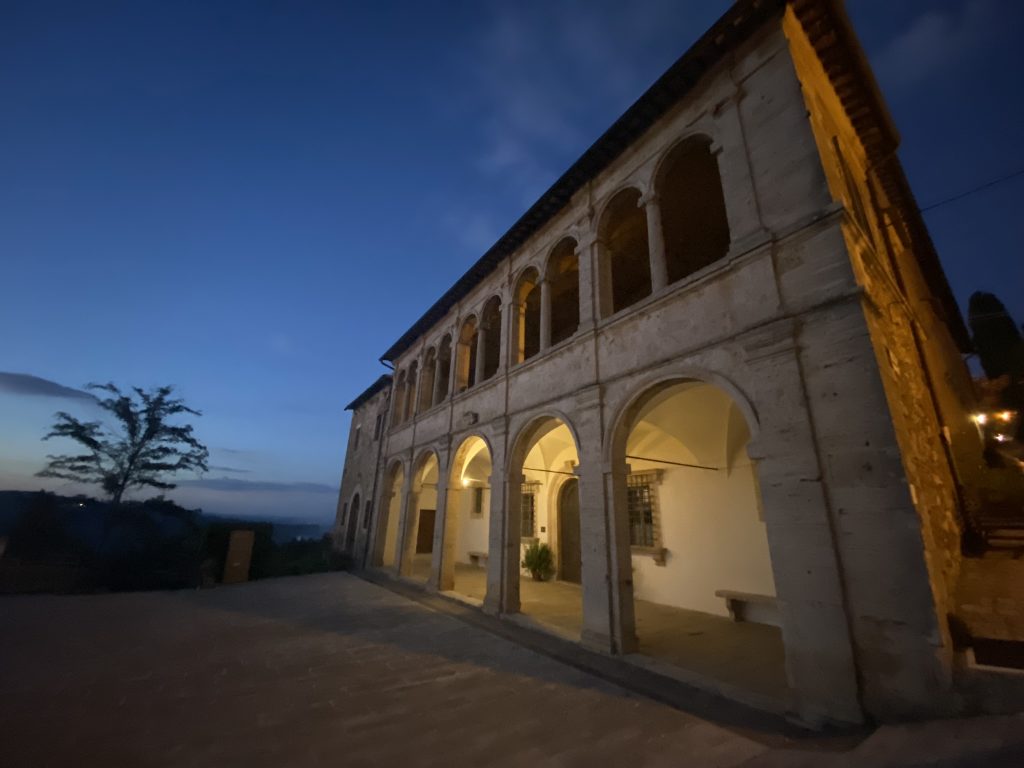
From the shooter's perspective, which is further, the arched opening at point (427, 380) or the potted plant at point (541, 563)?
the arched opening at point (427, 380)

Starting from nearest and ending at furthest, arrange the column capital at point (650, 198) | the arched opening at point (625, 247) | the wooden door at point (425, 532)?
1. the column capital at point (650, 198)
2. the arched opening at point (625, 247)
3. the wooden door at point (425, 532)

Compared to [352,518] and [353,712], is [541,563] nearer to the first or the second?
[353,712]

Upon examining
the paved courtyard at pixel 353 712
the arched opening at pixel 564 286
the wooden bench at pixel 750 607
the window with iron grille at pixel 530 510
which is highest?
the arched opening at pixel 564 286

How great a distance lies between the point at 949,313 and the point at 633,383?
15309mm

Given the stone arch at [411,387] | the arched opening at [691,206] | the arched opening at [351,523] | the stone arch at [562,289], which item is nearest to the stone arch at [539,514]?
the stone arch at [562,289]

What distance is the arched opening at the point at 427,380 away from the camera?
14.5 metres

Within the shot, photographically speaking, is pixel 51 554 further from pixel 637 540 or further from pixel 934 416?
pixel 934 416

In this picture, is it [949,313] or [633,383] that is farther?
[949,313]

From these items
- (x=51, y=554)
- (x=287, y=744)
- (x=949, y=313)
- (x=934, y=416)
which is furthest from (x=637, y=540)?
(x=51, y=554)

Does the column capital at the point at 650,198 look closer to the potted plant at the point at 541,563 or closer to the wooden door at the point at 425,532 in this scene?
the potted plant at the point at 541,563

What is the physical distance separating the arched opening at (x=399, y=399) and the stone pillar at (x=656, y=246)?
11.5 metres

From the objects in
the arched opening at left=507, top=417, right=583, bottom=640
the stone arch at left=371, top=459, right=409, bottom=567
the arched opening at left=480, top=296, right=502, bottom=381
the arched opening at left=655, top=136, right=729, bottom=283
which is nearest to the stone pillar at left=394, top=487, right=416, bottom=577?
the stone arch at left=371, top=459, right=409, bottom=567

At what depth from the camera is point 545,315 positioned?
913 centimetres

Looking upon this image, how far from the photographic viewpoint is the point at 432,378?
50.3ft
